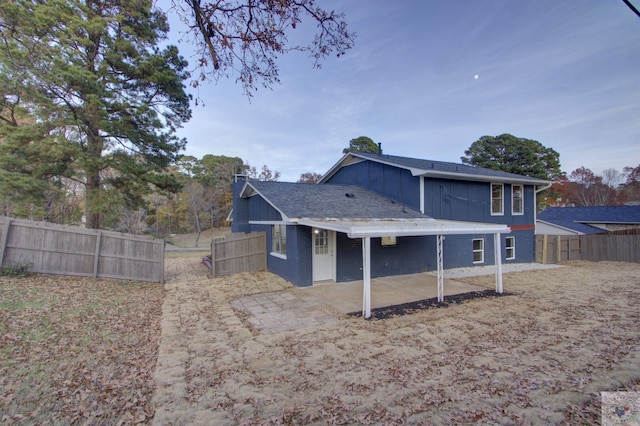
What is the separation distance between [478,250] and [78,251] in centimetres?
1533

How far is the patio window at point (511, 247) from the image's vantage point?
13.9 metres

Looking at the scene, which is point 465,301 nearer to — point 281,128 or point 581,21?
point 581,21

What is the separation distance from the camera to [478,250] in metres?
12.9

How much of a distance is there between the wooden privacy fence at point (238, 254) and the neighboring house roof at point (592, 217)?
20.2 meters

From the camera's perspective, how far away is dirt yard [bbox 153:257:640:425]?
3104 millimetres

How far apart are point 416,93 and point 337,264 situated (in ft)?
35.4

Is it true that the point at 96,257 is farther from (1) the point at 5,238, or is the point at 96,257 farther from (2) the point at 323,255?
→ (2) the point at 323,255

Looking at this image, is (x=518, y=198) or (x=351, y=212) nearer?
(x=351, y=212)

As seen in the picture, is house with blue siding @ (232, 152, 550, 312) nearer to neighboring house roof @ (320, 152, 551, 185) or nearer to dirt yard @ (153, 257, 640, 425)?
neighboring house roof @ (320, 152, 551, 185)

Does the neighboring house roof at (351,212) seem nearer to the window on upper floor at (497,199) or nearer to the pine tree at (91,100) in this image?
the window on upper floor at (497,199)

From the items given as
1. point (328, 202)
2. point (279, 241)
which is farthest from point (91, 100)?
point (328, 202)

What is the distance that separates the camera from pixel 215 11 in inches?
157

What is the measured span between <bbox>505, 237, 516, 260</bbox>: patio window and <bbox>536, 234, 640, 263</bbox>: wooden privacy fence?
1648 millimetres

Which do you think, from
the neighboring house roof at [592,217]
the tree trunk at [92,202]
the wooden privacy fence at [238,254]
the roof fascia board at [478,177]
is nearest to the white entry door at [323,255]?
the wooden privacy fence at [238,254]
